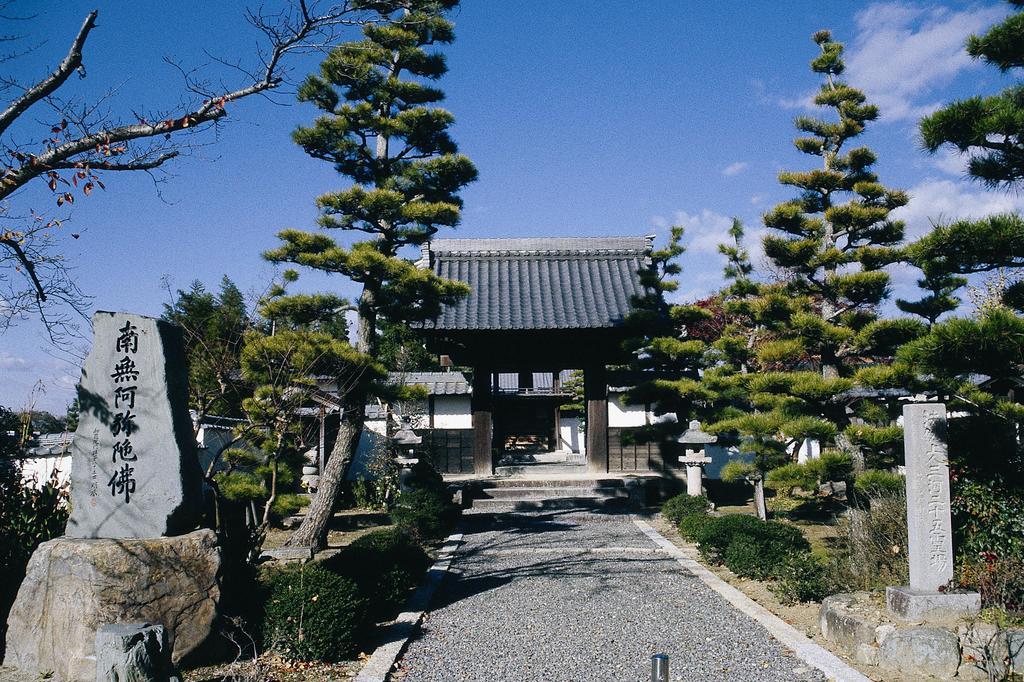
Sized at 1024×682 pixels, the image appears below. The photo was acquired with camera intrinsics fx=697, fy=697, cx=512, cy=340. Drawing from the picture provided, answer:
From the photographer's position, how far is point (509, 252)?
55.7 feet

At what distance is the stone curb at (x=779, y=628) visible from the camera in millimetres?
4723

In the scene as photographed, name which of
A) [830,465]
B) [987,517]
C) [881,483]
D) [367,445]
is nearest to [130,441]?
[987,517]

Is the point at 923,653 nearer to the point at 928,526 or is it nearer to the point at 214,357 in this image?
the point at 928,526

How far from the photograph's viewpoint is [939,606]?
507cm

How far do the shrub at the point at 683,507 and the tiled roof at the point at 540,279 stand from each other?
157 inches

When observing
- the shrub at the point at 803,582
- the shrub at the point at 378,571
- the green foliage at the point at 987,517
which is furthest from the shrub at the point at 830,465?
the shrub at the point at 378,571

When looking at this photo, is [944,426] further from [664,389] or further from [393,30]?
[393,30]

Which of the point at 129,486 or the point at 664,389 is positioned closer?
the point at 129,486

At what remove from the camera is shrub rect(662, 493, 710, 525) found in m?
11.0

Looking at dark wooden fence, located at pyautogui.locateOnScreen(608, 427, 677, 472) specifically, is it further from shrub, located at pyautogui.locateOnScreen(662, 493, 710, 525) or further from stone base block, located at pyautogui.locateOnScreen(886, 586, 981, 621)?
stone base block, located at pyautogui.locateOnScreen(886, 586, 981, 621)

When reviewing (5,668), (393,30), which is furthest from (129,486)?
(393,30)

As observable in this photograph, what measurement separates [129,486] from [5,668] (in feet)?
4.64

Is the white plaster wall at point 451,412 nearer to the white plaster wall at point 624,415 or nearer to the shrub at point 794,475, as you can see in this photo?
the white plaster wall at point 624,415

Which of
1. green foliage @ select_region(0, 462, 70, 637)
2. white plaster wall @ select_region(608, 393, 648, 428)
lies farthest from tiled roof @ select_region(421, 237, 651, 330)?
green foliage @ select_region(0, 462, 70, 637)
